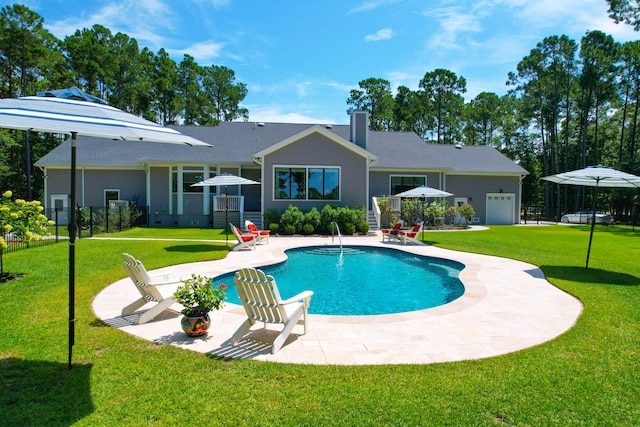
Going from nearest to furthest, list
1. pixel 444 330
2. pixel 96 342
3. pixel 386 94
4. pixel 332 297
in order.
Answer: pixel 96 342
pixel 444 330
pixel 332 297
pixel 386 94

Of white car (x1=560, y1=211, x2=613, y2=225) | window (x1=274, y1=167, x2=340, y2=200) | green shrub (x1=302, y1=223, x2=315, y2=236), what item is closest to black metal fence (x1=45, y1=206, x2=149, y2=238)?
window (x1=274, y1=167, x2=340, y2=200)

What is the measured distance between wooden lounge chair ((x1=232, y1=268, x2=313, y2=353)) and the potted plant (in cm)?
45

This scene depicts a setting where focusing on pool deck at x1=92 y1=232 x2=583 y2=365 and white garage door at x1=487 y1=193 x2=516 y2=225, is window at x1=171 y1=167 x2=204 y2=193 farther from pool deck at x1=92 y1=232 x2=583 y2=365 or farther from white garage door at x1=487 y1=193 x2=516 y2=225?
white garage door at x1=487 y1=193 x2=516 y2=225

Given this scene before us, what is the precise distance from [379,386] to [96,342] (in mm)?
3568

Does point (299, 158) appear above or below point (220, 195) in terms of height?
above

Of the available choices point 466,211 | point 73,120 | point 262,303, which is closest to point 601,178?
point 262,303

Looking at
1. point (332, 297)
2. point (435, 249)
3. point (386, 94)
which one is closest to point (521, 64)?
point (386, 94)

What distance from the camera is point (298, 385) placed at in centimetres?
368

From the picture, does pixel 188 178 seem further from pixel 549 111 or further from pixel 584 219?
pixel 549 111

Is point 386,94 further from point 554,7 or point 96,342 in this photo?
point 96,342

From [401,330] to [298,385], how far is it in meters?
2.18

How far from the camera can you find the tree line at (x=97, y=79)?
28578 mm

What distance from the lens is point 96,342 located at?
4754mm

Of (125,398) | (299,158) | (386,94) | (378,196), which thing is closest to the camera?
(125,398)
